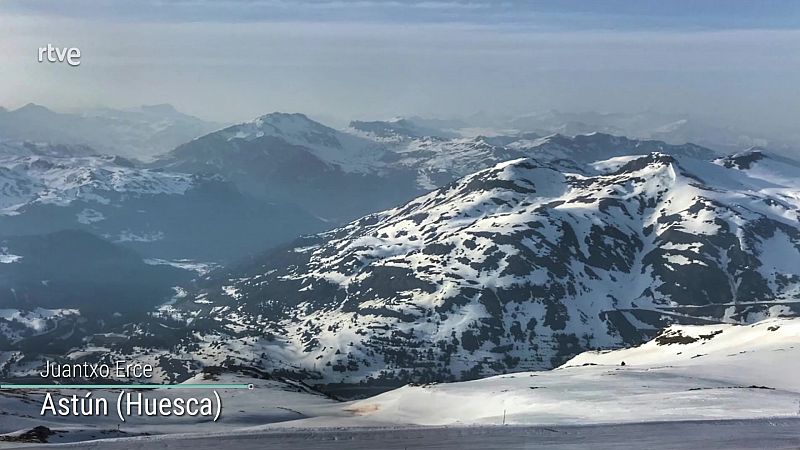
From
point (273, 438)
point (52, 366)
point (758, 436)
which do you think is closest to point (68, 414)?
point (52, 366)

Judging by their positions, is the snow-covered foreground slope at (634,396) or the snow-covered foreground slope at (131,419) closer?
the snow-covered foreground slope at (634,396)

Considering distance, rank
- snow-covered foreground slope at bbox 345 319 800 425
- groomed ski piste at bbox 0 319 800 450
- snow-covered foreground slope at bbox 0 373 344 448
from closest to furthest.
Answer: groomed ski piste at bbox 0 319 800 450, snow-covered foreground slope at bbox 345 319 800 425, snow-covered foreground slope at bbox 0 373 344 448

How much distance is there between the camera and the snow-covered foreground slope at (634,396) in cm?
4762

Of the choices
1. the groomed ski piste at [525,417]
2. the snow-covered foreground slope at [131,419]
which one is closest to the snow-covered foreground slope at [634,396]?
the groomed ski piste at [525,417]

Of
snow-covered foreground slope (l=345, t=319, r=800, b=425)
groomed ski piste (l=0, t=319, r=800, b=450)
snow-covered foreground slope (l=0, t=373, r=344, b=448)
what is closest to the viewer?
groomed ski piste (l=0, t=319, r=800, b=450)

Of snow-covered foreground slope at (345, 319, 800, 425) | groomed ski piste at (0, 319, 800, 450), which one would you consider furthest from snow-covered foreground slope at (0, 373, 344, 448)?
snow-covered foreground slope at (345, 319, 800, 425)

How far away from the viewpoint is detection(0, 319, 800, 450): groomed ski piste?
3788 centimetres

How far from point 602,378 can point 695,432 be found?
3510 cm

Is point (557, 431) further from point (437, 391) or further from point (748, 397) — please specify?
point (437, 391)

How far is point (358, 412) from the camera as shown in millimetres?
74188

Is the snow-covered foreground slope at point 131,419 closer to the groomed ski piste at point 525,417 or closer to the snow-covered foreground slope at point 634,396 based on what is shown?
the groomed ski piste at point 525,417

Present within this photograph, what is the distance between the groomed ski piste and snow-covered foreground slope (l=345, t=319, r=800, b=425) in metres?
0.12

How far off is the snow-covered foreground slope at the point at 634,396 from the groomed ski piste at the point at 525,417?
12cm

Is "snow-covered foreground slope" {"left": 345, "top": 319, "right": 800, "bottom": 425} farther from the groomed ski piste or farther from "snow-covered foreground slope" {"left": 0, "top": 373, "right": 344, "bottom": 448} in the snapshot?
"snow-covered foreground slope" {"left": 0, "top": 373, "right": 344, "bottom": 448}
